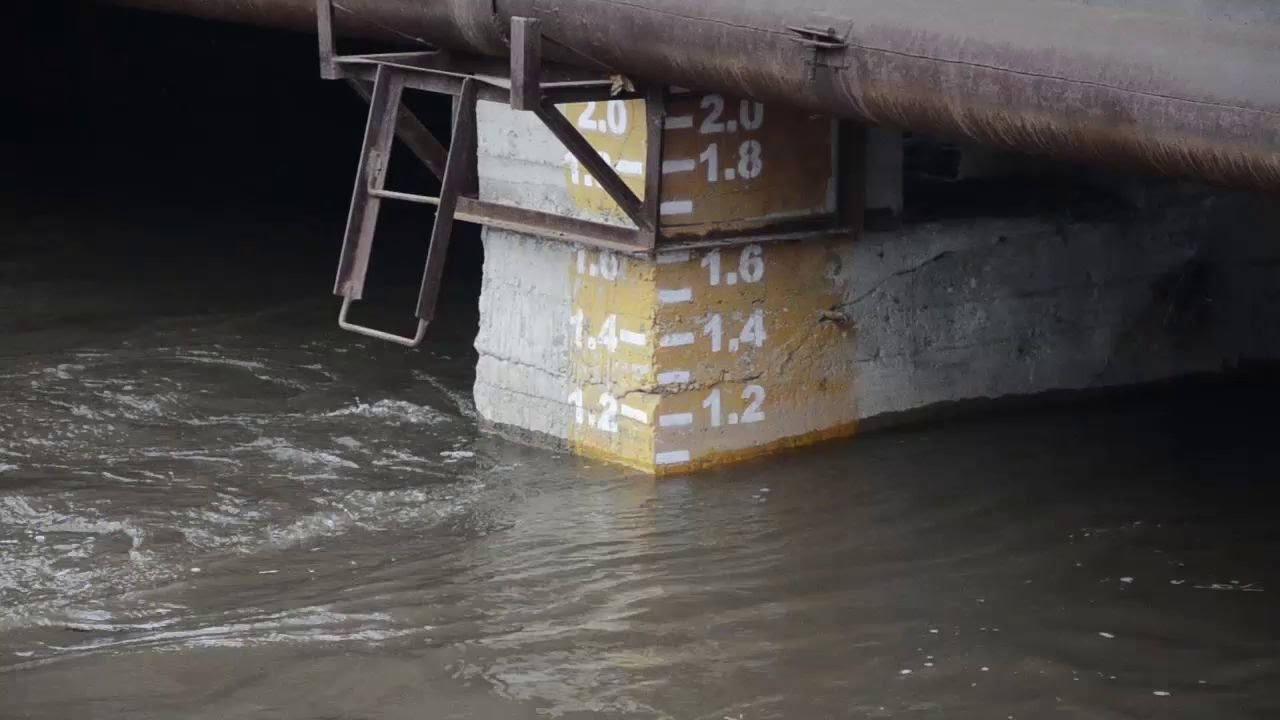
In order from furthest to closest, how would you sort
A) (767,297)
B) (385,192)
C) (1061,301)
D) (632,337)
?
(1061,301) < (767,297) < (632,337) < (385,192)

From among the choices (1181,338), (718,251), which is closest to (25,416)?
(718,251)

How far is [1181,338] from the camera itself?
33.7 feet

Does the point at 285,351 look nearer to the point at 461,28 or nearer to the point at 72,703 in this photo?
the point at 461,28

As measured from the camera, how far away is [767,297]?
8.75 m

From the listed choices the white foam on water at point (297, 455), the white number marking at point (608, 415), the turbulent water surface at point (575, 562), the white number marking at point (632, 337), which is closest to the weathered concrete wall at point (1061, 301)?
the turbulent water surface at point (575, 562)

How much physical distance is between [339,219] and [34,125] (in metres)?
5.52

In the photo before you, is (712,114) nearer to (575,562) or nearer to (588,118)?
(588,118)

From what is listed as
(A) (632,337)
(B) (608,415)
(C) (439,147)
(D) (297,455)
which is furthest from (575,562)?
(C) (439,147)

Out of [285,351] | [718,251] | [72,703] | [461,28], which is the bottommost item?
[72,703]

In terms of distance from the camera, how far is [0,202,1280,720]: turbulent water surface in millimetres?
6238

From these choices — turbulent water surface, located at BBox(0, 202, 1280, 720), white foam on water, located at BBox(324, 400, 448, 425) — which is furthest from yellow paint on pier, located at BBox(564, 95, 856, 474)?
white foam on water, located at BBox(324, 400, 448, 425)

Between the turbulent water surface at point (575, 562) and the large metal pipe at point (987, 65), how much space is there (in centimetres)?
201

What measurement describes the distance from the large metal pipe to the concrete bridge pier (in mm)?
907

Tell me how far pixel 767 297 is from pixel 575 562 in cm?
200
